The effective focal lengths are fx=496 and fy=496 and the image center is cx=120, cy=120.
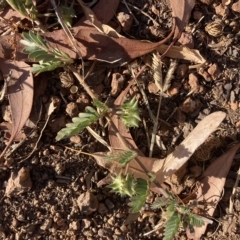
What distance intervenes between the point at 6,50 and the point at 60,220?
0.78 m

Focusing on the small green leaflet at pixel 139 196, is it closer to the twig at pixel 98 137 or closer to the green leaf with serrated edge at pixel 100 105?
the twig at pixel 98 137

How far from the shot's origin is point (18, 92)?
2.14 meters

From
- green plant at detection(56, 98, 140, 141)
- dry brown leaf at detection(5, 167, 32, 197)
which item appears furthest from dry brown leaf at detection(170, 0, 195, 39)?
dry brown leaf at detection(5, 167, 32, 197)

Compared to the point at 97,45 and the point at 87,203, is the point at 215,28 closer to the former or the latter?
the point at 97,45

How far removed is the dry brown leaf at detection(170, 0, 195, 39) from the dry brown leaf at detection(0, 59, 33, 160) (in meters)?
0.67

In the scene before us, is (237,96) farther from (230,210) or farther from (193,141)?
(230,210)

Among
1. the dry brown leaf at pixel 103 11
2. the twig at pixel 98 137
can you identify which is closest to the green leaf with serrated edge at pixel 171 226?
the twig at pixel 98 137

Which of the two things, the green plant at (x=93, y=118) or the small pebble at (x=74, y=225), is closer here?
the green plant at (x=93, y=118)

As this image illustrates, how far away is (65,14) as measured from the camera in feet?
7.00

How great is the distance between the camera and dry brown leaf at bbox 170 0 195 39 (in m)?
2.18

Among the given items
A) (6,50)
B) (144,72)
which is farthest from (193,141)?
(6,50)

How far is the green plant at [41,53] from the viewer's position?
2.02m

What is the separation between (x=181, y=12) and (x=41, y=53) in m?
0.64

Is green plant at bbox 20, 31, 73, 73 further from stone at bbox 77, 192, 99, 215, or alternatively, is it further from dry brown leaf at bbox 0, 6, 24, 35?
stone at bbox 77, 192, 99, 215
